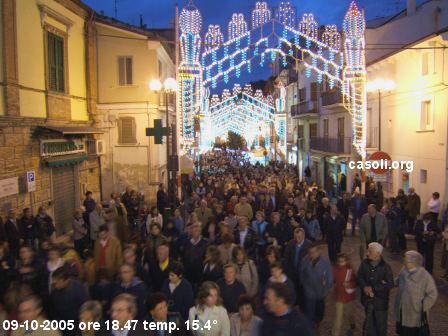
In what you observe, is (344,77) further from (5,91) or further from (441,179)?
(5,91)

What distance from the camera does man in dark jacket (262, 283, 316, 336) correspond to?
4.54 metres

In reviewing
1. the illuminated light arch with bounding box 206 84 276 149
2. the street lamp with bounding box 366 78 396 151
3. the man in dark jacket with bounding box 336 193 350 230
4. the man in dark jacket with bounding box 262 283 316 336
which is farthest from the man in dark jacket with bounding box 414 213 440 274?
the illuminated light arch with bounding box 206 84 276 149

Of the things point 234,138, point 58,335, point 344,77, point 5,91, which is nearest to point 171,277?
point 58,335

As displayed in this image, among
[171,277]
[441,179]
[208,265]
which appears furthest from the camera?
[441,179]

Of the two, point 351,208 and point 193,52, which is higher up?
point 193,52

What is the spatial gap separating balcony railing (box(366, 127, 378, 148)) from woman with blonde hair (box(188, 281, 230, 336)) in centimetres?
2008

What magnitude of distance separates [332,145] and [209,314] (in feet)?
84.3

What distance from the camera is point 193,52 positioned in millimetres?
17594

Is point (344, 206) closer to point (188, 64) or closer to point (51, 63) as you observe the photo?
point (188, 64)

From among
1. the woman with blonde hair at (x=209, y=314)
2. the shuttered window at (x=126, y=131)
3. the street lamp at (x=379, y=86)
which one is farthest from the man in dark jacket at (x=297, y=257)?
the shuttered window at (x=126, y=131)

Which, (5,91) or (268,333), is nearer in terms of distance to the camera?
(268,333)

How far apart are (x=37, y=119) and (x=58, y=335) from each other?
11779mm

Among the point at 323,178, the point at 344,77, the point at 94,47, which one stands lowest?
the point at 323,178

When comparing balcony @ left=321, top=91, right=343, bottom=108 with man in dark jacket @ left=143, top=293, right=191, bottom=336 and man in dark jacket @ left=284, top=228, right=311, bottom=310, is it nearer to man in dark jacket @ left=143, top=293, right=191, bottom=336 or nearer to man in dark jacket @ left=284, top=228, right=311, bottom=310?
man in dark jacket @ left=284, top=228, right=311, bottom=310
